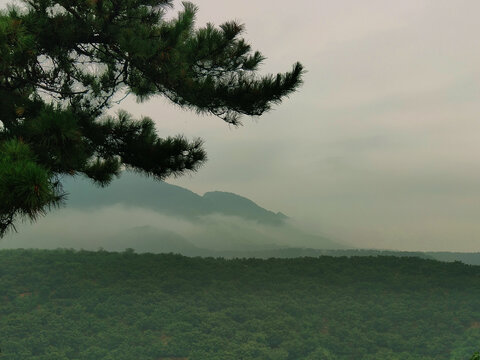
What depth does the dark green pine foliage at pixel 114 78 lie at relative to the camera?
6.01 metres

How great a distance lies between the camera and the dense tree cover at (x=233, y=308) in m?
10.7

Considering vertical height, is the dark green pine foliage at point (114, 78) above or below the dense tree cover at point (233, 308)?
above

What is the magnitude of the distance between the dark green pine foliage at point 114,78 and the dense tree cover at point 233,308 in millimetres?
4573

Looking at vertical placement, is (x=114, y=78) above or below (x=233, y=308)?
above

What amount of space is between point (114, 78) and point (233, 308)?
644cm

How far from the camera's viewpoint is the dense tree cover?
10734 mm

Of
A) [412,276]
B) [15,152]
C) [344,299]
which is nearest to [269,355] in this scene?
[344,299]

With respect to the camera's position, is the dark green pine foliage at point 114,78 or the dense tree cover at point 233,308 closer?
the dark green pine foliage at point 114,78

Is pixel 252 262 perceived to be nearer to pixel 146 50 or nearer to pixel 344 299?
pixel 344 299

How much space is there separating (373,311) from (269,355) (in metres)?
3.31

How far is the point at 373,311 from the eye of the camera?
12219mm

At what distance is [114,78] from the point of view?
27.7 feet

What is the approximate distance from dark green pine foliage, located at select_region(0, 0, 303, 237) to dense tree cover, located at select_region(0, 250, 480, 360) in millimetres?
4573

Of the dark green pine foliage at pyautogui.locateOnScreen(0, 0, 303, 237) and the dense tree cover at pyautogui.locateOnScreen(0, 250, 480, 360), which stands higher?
the dark green pine foliage at pyautogui.locateOnScreen(0, 0, 303, 237)
